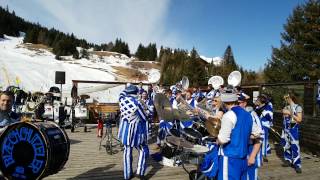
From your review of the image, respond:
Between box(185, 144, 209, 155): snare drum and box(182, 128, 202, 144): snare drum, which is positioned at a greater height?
box(182, 128, 202, 144): snare drum

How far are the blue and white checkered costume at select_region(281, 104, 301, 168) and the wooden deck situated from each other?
27 centimetres

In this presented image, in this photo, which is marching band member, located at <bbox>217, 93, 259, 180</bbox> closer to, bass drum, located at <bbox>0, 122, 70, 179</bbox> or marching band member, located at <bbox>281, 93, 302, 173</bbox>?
bass drum, located at <bbox>0, 122, 70, 179</bbox>

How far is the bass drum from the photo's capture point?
4.78 meters

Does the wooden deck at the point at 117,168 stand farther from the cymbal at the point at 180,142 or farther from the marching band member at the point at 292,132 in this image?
the cymbal at the point at 180,142

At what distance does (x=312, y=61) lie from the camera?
2959 centimetres

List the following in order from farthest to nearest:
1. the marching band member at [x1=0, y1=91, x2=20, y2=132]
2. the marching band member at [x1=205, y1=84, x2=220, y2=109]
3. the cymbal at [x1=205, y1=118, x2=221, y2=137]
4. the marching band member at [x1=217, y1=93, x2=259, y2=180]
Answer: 1. the marching band member at [x1=205, y1=84, x2=220, y2=109]
2. the cymbal at [x1=205, y1=118, x2=221, y2=137]
3. the marching band member at [x1=0, y1=91, x2=20, y2=132]
4. the marching band member at [x1=217, y1=93, x2=259, y2=180]

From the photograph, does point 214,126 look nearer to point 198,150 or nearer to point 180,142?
point 198,150

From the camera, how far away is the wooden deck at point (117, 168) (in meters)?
7.90

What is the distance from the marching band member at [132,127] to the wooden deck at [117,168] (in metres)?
0.53

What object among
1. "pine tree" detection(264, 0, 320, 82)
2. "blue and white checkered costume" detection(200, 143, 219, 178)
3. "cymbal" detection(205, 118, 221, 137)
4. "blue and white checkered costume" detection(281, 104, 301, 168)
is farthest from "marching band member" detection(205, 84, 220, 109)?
"pine tree" detection(264, 0, 320, 82)

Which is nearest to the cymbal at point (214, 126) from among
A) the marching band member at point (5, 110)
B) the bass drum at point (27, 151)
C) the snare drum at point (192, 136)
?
the snare drum at point (192, 136)

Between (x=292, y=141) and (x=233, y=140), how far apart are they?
4.77 m

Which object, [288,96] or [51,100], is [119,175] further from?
[51,100]

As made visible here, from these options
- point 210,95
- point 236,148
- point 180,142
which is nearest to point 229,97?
point 236,148
